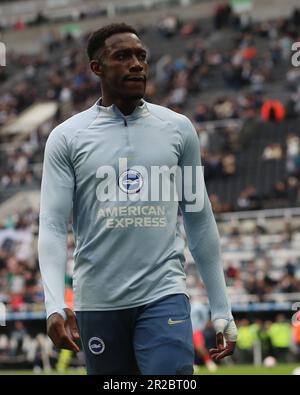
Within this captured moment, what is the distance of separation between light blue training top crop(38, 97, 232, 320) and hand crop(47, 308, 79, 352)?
11 cm

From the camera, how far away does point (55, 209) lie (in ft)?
18.9

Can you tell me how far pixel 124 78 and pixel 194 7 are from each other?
4322 cm

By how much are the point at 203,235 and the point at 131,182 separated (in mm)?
502

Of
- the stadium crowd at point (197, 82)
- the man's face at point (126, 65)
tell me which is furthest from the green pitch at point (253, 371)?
the man's face at point (126, 65)

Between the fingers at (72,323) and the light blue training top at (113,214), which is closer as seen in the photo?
the fingers at (72,323)

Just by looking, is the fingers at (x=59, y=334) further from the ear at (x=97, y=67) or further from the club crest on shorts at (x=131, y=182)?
the ear at (x=97, y=67)

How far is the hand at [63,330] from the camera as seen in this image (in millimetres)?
5336

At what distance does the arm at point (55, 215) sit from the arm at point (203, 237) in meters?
0.57

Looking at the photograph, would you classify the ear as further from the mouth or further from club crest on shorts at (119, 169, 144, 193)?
club crest on shorts at (119, 169, 144, 193)

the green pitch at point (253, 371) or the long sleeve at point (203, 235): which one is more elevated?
the long sleeve at point (203, 235)

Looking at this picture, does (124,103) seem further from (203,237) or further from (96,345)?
(96,345)

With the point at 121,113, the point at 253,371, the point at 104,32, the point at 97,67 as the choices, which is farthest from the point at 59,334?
the point at 253,371

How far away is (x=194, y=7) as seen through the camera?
48469mm

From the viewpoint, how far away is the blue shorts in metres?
5.54
